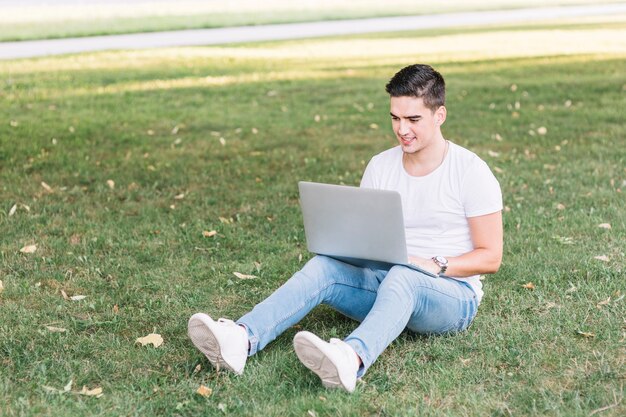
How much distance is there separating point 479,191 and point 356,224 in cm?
55

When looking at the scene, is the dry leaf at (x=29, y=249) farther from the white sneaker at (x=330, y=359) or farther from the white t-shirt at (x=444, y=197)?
the white sneaker at (x=330, y=359)

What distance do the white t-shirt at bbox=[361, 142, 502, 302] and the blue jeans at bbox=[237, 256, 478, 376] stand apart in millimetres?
181

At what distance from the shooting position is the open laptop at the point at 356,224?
3.63m

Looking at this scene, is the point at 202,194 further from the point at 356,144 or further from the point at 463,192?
the point at 463,192

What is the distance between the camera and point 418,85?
3.83m

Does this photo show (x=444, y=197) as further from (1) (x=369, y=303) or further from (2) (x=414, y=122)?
(1) (x=369, y=303)

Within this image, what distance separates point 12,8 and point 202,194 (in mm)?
19494

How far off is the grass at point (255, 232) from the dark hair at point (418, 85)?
Answer: 1.06 metres

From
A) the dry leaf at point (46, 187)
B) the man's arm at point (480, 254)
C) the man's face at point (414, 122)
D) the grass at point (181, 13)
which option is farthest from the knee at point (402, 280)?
the grass at point (181, 13)

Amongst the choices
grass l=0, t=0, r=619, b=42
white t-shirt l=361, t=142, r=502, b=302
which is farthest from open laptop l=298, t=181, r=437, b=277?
grass l=0, t=0, r=619, b=42

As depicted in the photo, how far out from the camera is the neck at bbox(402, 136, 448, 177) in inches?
156

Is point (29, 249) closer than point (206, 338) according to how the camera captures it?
No

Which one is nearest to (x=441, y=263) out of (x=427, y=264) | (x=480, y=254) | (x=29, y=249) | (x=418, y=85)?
(x=427, y=264)

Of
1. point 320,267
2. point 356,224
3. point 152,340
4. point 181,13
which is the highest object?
point 356,224
